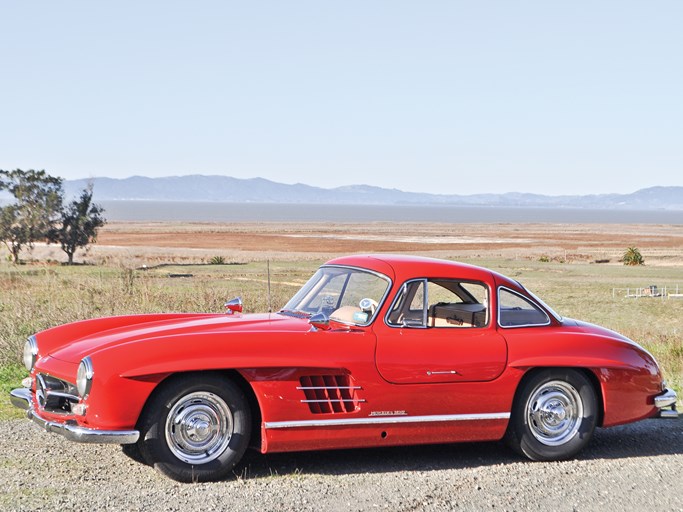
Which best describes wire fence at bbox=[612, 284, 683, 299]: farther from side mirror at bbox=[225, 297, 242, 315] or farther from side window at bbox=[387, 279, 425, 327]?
side window at bbox=[387, 279, 425, 327]

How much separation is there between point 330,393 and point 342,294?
109 cm

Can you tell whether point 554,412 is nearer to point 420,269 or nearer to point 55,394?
point 420,269

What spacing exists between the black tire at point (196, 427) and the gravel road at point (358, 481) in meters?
0.13

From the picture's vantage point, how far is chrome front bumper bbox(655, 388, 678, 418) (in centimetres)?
708

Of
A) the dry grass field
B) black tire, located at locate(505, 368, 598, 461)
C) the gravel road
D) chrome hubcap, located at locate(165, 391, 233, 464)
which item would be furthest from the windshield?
the dry grass field

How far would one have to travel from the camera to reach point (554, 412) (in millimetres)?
6789

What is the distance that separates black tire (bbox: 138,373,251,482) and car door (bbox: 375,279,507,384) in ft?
3.52

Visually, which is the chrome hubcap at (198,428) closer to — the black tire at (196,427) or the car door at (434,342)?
the black tire at (196,427)

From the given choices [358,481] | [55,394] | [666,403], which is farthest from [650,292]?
[55,394]

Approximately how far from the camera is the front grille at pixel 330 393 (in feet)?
20.0

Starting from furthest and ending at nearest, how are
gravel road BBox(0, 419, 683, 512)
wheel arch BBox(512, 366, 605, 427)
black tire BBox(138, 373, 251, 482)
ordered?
wheel arch BBox(512, 366, 605, 427) → black tire BBox(138, 373, 251, 482) → gravel road BBox(0, 419, 683, 512)

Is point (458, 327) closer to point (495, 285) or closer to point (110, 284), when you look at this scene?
point (495, 285)

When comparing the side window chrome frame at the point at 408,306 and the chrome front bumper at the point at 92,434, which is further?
the side window chrome frame at the point at 408,306

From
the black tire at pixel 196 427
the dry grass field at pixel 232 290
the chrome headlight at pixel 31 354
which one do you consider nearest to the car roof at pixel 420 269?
the black tire at pixel 196 427
